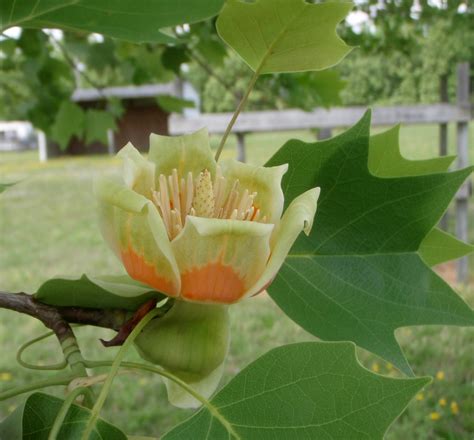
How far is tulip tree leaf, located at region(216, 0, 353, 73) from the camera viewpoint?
0.42m

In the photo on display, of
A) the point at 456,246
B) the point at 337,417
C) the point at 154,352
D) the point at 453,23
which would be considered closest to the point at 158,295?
the point at 154,352

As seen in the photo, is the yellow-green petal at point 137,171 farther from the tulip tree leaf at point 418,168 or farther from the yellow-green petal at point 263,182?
the tulip tree leaf at point 418,168

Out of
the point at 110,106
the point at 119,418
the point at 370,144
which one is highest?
the point at 370,144

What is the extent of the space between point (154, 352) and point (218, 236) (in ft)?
0.35

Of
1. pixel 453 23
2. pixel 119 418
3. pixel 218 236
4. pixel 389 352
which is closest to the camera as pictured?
pixel 218 236

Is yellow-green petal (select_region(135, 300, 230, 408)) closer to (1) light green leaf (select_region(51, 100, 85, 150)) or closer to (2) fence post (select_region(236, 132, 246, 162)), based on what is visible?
(1) light green leaf (select_region(51, 100, 85, 150))

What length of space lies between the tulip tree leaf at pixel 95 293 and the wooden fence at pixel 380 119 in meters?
3.41

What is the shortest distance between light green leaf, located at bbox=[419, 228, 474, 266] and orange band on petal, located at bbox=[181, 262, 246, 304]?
195mm

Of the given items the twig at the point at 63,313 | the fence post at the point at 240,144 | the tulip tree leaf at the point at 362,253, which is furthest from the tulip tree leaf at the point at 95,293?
the fence post at the point at 240,144

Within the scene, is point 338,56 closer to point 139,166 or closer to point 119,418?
point 139,166

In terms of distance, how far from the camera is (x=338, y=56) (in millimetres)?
434

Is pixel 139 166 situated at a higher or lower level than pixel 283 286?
higher

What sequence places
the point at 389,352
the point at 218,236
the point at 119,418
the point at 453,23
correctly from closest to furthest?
the point at 218,236, the point at 389,352, the point at 119,418, the point at 453,23

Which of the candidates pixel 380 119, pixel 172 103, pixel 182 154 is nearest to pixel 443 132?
pixel 380 119
